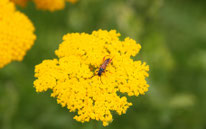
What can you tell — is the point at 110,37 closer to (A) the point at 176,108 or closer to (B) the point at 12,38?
(B) the point at 12,38

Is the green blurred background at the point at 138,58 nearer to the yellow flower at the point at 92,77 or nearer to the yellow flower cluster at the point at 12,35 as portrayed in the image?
the yellow flower cluster at the point at 12,35

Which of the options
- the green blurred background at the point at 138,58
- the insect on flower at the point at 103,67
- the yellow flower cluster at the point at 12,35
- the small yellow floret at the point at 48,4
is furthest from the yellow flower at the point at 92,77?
the green blurred background at the point at 138,58

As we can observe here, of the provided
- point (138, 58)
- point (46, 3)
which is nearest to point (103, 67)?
point (46, 3)

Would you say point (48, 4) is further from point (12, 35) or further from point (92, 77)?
point (92, 77)

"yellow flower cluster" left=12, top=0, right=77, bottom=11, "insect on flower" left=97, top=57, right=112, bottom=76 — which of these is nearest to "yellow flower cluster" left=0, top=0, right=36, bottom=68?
"yellow flower cluster" left=12, top=0, right=77, bottom=11

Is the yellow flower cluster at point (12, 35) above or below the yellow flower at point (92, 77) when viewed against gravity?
above

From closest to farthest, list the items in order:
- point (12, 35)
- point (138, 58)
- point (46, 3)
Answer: point (12, 35), point (46, 3), point (138, 58)

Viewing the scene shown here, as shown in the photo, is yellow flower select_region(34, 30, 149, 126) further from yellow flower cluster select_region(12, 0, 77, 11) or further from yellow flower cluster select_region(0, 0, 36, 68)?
yellow flower cluster select_region(12, 0, 77, 11)
